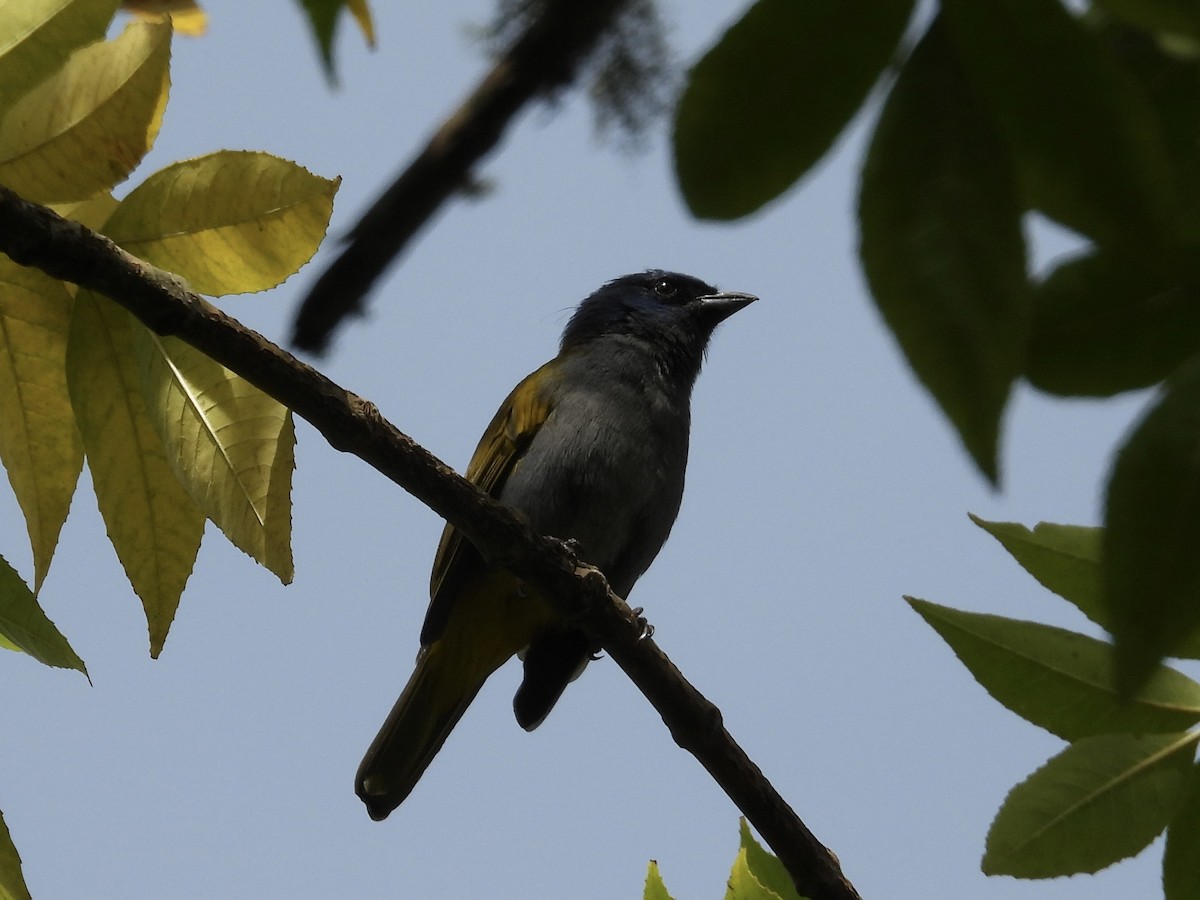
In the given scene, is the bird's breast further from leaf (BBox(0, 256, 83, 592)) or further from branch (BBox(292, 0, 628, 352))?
branch (BBox(292, 0, 628, 352))

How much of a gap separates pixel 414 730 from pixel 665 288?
2.58m

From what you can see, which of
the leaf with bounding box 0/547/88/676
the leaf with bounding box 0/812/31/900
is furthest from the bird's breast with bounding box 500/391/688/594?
the leaf with bounding box 0/812/31/900

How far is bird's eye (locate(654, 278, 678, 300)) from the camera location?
21.6ft

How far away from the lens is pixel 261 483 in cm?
208

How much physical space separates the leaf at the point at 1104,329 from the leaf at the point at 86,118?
153 centimetres

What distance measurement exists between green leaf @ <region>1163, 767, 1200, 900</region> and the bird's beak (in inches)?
185

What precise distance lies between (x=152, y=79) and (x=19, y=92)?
0.65 ft

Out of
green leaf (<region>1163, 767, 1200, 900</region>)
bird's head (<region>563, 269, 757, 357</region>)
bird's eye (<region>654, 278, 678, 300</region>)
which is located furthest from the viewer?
bird's eye (<region>654, 278, 678, 300</region>)

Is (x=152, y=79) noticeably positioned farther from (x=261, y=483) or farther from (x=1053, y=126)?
(x=1053, y=126)

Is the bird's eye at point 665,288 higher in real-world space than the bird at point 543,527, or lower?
higher

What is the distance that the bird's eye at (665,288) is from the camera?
6.58 m

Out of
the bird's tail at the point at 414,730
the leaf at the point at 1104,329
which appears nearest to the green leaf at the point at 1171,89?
the leaf at the point at 1104,329

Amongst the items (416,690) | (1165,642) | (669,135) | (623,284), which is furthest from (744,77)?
(623,284)

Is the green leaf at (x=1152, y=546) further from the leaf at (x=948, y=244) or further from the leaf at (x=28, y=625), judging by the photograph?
the leaf at (x=28, y=625)
